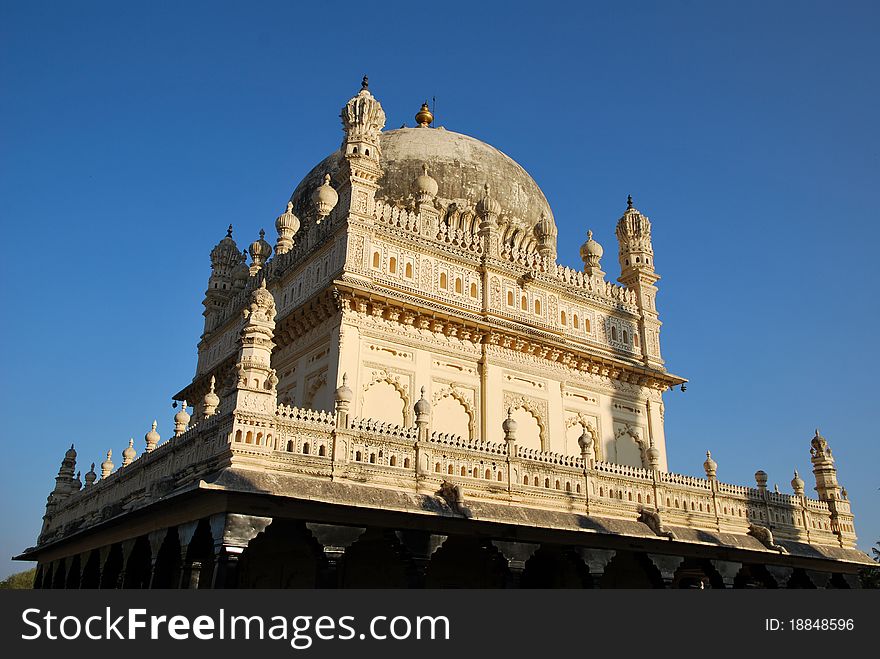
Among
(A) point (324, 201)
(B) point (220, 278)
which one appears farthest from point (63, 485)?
(A) point (324, 201)

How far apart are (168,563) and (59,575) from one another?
5.74 m

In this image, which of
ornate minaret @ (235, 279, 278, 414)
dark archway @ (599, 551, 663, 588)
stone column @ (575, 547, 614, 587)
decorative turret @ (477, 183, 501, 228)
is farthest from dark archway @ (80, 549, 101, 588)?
decorative turret @ (477, 183, 501, 228)

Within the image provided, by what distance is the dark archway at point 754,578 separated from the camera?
17594 mm

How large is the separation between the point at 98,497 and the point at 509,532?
1066 centimetres

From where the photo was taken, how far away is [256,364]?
1236 centimetres

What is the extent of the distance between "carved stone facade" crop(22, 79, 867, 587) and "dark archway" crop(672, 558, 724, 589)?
5 centimetres

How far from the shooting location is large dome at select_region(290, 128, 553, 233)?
23031 mm

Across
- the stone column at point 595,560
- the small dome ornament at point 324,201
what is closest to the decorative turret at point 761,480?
the stone column at point 595,560

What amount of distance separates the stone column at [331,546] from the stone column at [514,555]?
Result: 286cm

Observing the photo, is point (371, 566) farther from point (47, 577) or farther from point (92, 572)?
point (47, 577)

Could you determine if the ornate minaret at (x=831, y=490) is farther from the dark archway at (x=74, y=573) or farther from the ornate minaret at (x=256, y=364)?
the dark archway at (x=74, y=573)

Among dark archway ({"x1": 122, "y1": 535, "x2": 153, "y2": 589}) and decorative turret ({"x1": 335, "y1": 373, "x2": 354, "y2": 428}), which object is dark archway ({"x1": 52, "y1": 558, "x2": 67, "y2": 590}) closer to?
dark archway ({"x1": 122, "y1": 535, "x2": 153, "y2": 589})
